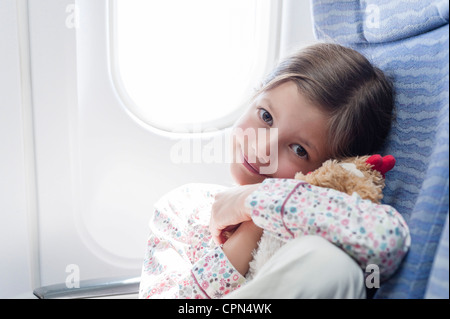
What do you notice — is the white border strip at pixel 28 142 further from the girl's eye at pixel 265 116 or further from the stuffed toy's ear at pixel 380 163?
the stuffed toy's ear at pixel 380 163

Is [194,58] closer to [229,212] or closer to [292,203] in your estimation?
[229,212]

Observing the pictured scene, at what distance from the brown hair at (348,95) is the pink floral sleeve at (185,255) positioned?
36 centimetres

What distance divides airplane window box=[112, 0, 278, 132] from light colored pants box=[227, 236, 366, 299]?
92cm

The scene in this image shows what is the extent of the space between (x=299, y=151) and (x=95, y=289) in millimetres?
700

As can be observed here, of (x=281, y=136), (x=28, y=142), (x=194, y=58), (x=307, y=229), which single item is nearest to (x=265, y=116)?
(x=281, y=136)

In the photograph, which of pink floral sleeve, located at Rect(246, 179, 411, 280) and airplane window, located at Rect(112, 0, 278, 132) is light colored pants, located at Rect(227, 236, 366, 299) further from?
airplane window, located at Rect(112, 0, 278, 132)

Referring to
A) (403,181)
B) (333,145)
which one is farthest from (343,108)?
(403,181)

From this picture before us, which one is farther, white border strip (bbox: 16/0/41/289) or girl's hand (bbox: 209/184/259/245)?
white border strip (bbox: 16/0/41/289)

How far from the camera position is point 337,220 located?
63cm

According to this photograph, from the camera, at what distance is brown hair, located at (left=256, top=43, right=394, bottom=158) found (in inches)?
38.0

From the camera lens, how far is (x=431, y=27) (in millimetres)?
861

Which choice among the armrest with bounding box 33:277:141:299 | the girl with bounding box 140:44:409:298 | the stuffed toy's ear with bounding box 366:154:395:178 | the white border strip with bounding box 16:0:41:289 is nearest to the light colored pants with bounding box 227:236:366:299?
the girl with bounding box 140:44:409:298

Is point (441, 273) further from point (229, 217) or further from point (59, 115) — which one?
point (59, 115)

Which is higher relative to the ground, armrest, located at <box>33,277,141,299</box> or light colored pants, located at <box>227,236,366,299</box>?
light colored pants, located at <box>227,236,366,299</box>
